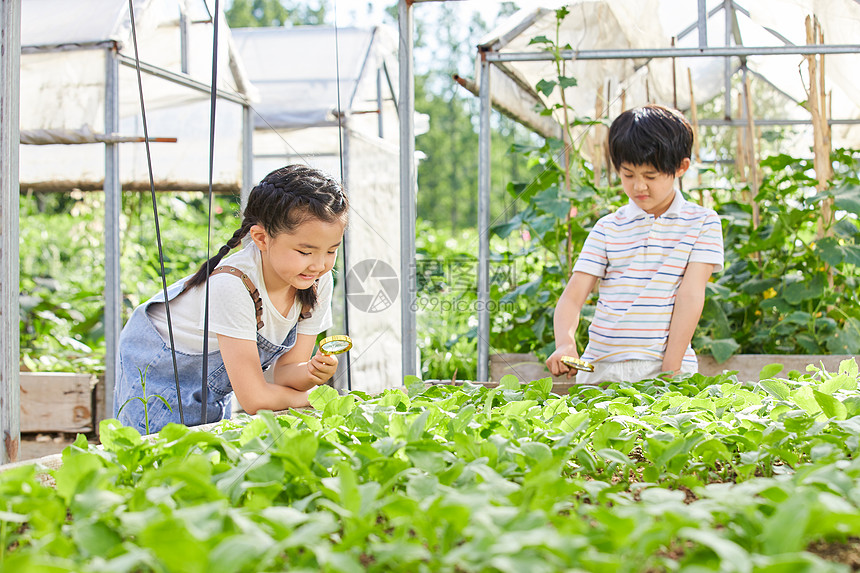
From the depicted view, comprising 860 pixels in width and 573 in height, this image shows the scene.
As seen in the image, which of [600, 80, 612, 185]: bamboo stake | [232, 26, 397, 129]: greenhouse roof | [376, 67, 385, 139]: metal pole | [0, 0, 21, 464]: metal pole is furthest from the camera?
[376, 67, 385, 139]: metal pole

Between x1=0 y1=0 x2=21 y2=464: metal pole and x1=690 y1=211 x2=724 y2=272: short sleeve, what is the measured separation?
127cm

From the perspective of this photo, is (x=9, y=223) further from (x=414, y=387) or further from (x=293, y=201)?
(x=414, y=387)

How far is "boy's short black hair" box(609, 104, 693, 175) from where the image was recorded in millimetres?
1492

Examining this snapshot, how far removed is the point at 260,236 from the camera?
1368mm

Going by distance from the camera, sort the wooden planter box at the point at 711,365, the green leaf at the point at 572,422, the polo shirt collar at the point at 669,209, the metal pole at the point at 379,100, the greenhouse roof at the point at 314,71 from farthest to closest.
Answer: the metal pole at the point at 379,100 < the greenhouse roof at the point at 314,71 < the wooden planter box at the point at 711,365 < the polo shirt collar at the point at 669,209 < the green leaf at the point at 572,422

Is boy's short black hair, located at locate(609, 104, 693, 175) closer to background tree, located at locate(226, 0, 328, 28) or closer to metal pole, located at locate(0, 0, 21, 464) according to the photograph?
metal pole, located at locate(0, 0, 21, 464)

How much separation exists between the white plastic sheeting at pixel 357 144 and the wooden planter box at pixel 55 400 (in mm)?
1206

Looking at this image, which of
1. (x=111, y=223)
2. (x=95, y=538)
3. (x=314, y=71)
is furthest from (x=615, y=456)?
(x=314, y=71)

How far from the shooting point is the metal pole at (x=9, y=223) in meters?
0.92

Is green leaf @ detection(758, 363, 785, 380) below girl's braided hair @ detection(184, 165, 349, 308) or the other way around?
below

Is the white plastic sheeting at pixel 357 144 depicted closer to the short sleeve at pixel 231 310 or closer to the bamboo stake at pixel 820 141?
the bamboo stake at pixel 820 141

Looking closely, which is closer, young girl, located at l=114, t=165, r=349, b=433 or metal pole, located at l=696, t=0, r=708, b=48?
young girl, located at l=114, t=165, r=349, b=433

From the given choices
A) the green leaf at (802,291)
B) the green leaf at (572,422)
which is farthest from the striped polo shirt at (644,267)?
the green leaf at (802,291)

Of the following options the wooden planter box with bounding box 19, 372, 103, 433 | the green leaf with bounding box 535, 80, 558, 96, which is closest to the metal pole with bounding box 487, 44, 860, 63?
the green leaf with bounding box 535, 80, 558, 96
